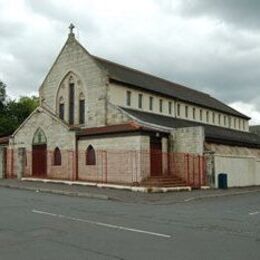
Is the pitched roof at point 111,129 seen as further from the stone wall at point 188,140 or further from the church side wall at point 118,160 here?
the stone wall at point 188,140

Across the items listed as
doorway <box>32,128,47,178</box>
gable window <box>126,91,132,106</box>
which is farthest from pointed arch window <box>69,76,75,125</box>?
gable window <box>126,91,132,106</box>

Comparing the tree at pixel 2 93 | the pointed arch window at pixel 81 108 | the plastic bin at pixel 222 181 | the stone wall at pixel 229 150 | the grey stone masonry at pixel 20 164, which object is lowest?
the plastic bin at pixel 222 181

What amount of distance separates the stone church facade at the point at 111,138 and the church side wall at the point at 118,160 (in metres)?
0.06

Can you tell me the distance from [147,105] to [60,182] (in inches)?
426

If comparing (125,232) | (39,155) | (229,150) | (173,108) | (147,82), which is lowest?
(125,232)

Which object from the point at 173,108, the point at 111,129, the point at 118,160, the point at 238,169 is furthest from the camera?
the point at 173,108

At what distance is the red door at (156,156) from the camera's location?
1364 inches

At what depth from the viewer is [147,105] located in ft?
140

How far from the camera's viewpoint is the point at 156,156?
115ft

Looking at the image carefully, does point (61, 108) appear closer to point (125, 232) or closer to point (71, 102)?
point (71, 102)

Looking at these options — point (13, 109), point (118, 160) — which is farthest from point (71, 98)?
point (13, 109)

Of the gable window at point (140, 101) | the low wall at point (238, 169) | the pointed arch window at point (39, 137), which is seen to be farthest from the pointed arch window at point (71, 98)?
the low wall at point (238, 169)

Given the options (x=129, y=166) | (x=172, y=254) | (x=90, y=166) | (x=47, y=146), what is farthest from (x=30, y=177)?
(x=172, y=254)

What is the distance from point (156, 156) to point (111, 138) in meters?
3.21
